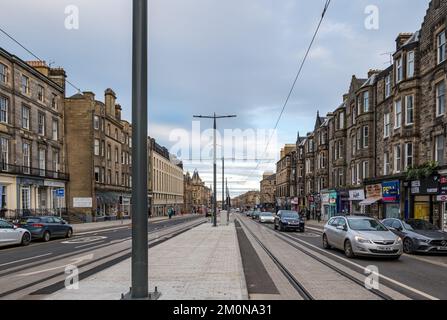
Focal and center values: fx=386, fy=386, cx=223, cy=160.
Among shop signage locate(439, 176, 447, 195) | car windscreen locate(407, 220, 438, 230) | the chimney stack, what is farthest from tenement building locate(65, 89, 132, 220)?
car windscreen locate(407, 220, 438, 230)

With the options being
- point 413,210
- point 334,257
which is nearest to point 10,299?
point 334,257

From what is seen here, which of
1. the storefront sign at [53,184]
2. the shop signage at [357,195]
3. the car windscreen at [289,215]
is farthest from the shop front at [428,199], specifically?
the storefront sign at [53,184]

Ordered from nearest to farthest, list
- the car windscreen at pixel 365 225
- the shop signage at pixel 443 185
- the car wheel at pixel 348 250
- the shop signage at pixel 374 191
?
the car wheel at pixel 348 250 < the car windscreen at pixel 365 225 < the shop signage at pixel 443 185 < the shop signage at pixel 374 191

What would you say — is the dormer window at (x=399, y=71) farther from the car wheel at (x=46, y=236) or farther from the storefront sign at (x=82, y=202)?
the storefront sign at (x=82, y=202)

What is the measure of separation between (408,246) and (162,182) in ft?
253

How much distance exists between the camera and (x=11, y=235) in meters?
17.8

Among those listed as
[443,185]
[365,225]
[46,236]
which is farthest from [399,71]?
[46,236]

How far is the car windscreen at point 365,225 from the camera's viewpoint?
45.4 ft

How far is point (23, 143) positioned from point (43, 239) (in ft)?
56.9

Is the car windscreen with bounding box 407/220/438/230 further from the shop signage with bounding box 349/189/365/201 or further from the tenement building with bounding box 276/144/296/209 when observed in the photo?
the tenement building with bounding box 276/144/296/209

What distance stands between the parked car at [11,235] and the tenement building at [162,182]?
5395cm

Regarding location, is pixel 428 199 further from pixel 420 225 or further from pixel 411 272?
pixel 411 272

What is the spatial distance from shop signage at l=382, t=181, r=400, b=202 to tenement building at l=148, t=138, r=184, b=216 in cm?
4992
